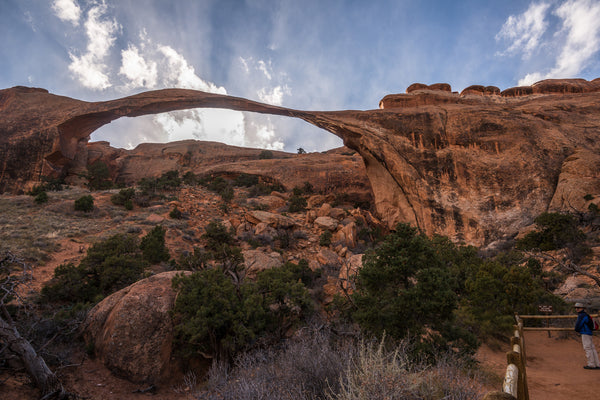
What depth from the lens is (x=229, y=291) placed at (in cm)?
593

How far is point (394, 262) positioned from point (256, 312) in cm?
306

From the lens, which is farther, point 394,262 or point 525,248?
point 525,248

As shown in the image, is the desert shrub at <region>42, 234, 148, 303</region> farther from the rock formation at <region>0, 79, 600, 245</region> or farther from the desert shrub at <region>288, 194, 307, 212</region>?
the rock formation at <region>0, 79, 600, 245</region>

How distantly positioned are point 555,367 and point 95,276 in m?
11.9

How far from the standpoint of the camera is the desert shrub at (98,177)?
23.2 meters

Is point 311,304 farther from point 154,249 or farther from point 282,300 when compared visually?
point 154,249

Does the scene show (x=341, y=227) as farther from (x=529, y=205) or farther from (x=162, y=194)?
(x=162, y=194)

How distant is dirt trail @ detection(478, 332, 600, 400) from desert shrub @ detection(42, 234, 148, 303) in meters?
9.57

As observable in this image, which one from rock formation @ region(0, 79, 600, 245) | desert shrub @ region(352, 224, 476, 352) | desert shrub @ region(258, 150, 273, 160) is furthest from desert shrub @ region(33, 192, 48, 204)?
desert shrub @ region(258, 150, 273, 160)

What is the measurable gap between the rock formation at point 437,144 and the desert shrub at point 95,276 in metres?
14.1

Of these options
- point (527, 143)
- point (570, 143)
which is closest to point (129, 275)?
point (527, 143)

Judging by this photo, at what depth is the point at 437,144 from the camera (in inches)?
680

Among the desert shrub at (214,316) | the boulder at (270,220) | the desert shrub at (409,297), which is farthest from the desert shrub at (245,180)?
the desert shrub at (409,297)

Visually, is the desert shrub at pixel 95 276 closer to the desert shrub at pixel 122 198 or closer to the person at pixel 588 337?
the desert shrub at pixel 122 198
